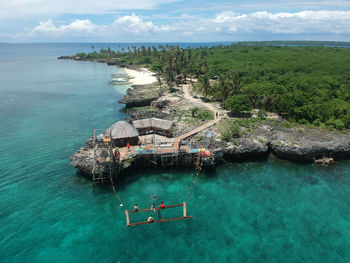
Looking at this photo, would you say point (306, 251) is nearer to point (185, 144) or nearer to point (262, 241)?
point (262, 241)

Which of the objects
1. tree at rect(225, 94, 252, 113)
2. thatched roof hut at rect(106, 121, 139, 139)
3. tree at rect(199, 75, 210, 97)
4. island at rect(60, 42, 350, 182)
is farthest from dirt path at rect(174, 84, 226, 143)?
thatched roof hut at rect(106, 121, 139, 139)

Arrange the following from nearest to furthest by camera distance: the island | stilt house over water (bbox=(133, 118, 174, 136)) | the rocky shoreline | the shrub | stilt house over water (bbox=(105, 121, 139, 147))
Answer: the island < stilt house over water (bbox=(105, 121, 139, 147)) < the rocky shoreline < the shrub < stilt house over water (bbox=(133, 118, 174, 136))

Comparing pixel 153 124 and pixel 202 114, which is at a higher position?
pixel 153 124

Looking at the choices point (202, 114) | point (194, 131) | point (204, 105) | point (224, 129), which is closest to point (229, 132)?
point (224, 129)

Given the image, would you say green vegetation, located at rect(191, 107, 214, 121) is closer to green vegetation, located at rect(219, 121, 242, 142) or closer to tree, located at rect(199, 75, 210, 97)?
green vegetation, located at rect(219, 121, 242, 142)

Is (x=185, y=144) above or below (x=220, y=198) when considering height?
above

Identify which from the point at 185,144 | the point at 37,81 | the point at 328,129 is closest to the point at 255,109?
the point at 328,129

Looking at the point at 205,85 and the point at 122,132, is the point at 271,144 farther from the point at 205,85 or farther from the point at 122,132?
the point at 205,85
